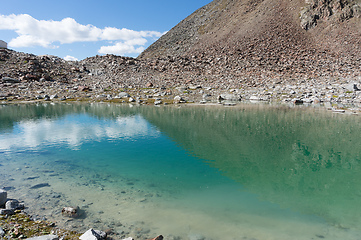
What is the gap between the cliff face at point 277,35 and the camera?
245ft

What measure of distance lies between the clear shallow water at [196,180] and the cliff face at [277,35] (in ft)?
193

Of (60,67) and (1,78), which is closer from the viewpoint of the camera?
(1,78)

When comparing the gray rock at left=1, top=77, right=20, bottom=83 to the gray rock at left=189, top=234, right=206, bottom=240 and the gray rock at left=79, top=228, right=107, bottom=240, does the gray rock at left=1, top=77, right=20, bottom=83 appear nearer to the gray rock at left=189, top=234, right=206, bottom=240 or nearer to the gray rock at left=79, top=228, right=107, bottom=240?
the gray rock at left=79, top=228, right=107, bottom=240

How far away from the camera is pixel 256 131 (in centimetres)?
2531

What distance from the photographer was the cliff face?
74.6 m

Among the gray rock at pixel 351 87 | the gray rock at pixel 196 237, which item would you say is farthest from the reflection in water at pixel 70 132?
the gray rock at pixel 351 87

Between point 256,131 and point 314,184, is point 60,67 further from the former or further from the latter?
point 314,184

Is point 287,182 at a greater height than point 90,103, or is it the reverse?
point 90,103

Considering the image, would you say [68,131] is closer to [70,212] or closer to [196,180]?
[70,212]

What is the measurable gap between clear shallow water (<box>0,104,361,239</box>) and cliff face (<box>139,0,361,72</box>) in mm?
58970

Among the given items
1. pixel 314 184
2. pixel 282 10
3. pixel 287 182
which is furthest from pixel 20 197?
pixel 282 10

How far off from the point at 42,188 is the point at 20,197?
1.16 m

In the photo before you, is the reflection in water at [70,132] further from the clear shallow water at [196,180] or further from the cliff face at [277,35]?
the cliff face at [277,35]

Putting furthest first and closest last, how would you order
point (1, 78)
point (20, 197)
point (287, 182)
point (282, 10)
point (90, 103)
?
point (282, 10), point (1, 78), point (90, 103), point (287, 182), point (20, 197)
